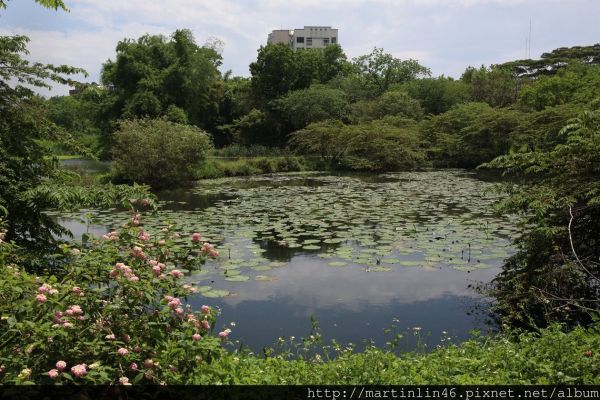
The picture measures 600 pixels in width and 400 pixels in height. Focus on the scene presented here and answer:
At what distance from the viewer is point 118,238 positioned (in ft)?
10.8

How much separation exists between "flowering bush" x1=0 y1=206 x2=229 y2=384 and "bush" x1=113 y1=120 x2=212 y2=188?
53.8 feet

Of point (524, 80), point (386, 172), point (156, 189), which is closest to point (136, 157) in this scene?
point (156, 189)

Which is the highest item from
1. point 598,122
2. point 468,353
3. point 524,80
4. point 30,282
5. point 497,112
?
point 524,80

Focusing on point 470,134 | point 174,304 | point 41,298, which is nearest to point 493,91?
point 470,134

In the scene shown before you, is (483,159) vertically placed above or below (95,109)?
below

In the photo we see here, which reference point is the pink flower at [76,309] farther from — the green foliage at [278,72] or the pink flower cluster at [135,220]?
the green foliage at [278,72]

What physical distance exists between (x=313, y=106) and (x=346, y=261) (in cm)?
2733

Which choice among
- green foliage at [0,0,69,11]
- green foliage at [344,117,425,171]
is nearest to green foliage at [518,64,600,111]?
green foliage at [344,117,425,171]

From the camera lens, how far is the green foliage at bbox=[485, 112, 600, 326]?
5.24 meters

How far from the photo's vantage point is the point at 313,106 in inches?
1359

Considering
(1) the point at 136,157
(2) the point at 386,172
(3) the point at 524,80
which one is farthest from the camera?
(3) the point at 524,80

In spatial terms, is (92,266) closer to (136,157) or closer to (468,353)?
(468,353)

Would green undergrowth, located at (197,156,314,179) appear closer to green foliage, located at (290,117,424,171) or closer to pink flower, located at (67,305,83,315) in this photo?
green foliage, located at (290,117,424,171)

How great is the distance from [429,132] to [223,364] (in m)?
29.8
